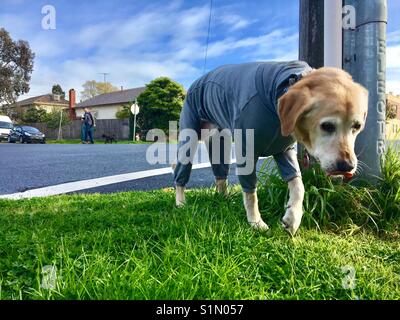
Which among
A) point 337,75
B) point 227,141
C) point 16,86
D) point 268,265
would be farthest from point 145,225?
point 16,86

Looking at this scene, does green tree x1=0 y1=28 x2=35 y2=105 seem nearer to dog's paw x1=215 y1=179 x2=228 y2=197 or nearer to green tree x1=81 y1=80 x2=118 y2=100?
green tree x1=81 y1=80 x2=118 y2=100

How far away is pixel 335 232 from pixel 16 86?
39.5 m

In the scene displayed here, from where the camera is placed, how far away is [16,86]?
3597cm

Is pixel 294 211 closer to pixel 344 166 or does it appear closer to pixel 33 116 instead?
pixel 344 166

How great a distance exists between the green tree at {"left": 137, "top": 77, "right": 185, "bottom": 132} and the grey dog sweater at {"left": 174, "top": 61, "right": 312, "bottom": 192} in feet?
81.4

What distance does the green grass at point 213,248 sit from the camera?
1614 millimetres

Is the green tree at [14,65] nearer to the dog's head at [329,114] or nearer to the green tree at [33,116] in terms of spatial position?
the green tree at [33,116]

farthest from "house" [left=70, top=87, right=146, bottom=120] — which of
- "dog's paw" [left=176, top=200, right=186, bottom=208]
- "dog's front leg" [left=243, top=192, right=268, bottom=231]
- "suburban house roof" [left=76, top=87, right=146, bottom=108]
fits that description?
"dog's front leg" [left=243, top=192, right=268, bottom=231]

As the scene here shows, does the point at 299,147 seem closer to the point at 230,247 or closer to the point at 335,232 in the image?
the point at 335,232

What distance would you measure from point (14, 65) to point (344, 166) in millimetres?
38838

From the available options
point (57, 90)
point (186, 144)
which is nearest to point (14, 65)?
point (186, 144)

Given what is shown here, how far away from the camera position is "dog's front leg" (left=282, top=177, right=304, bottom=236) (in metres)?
2.39

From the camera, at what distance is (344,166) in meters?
1.85

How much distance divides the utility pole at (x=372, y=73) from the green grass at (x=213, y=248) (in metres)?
0.16
